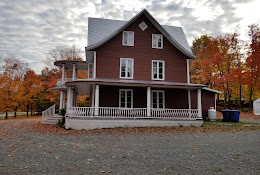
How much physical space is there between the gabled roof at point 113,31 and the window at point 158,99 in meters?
4.43

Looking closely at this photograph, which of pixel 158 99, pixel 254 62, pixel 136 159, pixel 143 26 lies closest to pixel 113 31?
pixel 143 26

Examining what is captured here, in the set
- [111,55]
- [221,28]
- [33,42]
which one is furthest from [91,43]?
[221,28]

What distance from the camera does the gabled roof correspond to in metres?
16.6

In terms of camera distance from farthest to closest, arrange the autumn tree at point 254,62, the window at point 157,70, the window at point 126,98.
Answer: the autumn tree at point 254,62 → the window at point 157,70 → the window at point 126,98

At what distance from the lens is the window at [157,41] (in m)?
18.0

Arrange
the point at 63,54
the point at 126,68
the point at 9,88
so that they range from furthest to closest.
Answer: the point at 63,54 → the point at 9,88 → the point at 126,68

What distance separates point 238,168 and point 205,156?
134 centimetres

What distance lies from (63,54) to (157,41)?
2200 centimetres

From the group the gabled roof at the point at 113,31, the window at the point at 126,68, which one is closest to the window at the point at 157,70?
the window at the point at 126,68

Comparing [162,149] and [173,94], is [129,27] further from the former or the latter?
[162,149]

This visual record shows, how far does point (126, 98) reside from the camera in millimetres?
17188

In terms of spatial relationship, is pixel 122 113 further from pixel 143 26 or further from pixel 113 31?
pixel 113 31

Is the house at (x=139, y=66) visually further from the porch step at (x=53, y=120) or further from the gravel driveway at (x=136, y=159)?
the gravel driveway at (x=136, y=159)

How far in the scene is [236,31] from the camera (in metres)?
28.1
